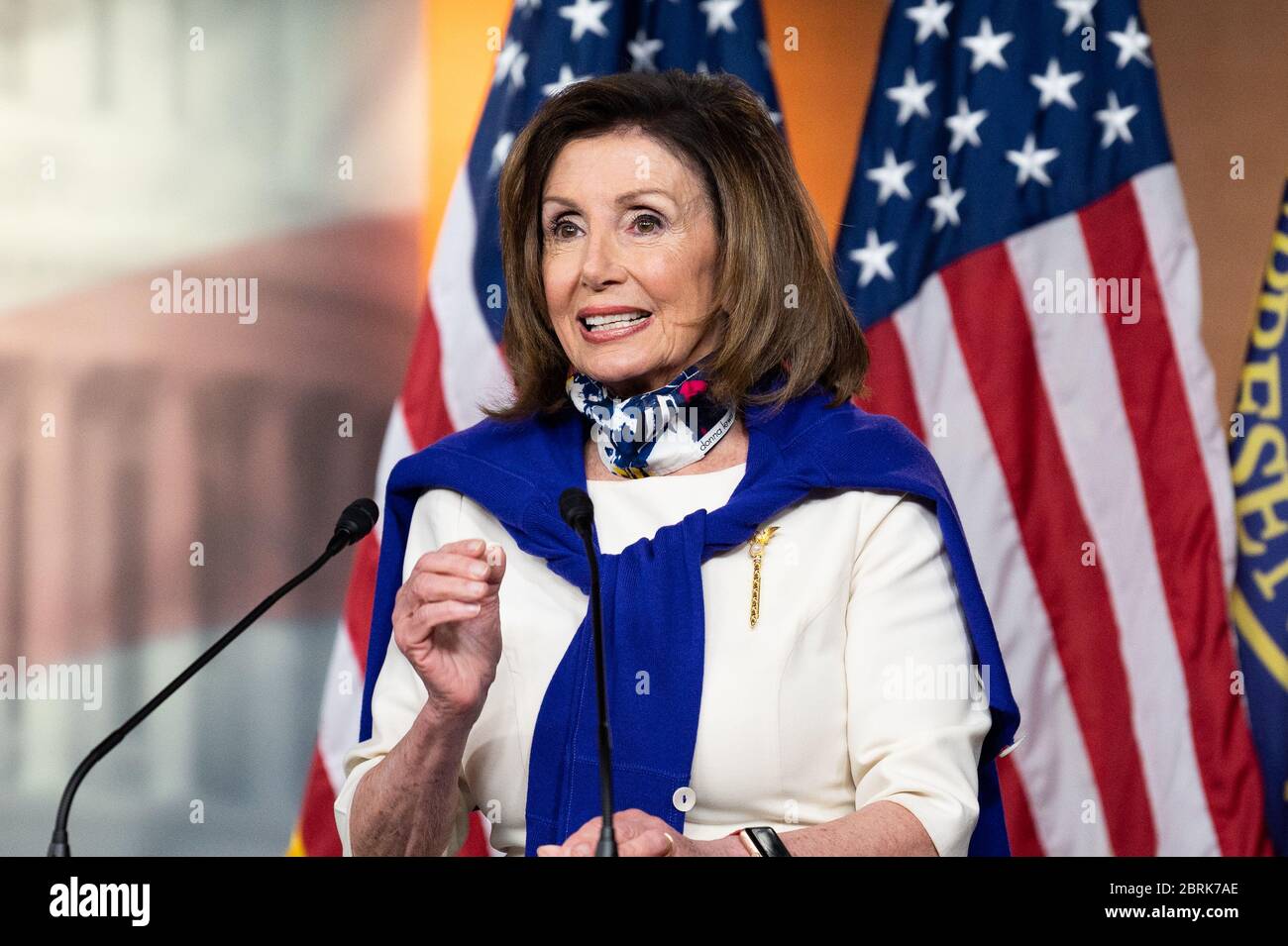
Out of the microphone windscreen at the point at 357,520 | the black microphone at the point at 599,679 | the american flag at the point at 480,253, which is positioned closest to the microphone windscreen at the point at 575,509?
the black microphone at the point at 599,679

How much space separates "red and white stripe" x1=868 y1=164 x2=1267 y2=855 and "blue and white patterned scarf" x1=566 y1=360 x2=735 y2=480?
3.95ft

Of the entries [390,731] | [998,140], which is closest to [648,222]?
[390,731]

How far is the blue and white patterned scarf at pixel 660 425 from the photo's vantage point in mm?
1832

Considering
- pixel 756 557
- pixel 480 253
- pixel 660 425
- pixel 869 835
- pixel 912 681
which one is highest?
pixel 480 253

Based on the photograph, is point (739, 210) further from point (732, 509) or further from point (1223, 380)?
point (1223, 380)

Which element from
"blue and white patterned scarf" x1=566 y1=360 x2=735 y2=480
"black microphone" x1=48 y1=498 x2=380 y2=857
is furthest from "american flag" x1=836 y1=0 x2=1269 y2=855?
"black microphone" x1=48 y1=498 x2=380 y2=857

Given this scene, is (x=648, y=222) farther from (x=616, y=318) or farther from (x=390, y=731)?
(x=390, y=731)

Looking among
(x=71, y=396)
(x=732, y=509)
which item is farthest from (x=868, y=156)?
(x=71, y=396)

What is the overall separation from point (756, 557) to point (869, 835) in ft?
1.23

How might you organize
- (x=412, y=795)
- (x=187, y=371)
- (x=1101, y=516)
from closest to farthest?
(x=412, y=795) → (x=1101, y=516) → (x=187, y=371)

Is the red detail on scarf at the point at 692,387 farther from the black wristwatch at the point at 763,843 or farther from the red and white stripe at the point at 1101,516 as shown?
the red and white stripe at the point at 1101,516

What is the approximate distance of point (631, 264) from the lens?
71.8 inches
